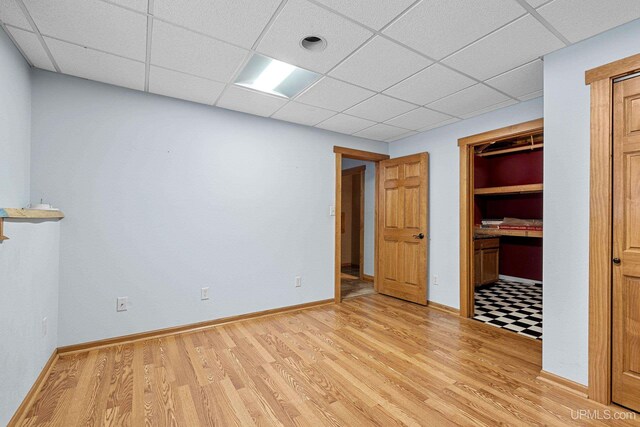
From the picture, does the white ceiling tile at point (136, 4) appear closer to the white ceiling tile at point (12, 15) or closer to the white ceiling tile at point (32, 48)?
the white ceiling tile at point (12, 15)

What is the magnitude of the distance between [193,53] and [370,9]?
1.30 meters

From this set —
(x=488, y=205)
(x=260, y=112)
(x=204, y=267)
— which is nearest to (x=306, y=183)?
(x=260, y=112)

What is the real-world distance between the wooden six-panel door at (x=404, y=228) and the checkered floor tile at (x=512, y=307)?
0.83 m

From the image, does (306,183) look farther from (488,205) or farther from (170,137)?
(488,205)

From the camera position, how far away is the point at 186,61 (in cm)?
224

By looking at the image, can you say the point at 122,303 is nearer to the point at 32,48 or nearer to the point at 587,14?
the point at 32,48

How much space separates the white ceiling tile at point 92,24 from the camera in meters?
1.66

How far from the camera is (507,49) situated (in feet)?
6.80

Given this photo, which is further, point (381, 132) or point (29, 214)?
point (381, 132)

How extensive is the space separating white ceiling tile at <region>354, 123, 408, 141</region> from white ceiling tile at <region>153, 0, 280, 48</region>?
2.25 meters

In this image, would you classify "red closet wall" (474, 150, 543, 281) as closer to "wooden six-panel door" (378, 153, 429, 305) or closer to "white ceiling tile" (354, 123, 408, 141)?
"wooden six-panel door" (378, 153, 429, 305)

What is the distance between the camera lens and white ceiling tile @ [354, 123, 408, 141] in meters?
3.87

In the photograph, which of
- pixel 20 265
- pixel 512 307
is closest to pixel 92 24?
pixel 20 265

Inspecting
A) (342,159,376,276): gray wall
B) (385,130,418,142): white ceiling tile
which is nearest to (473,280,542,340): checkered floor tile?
(342,159,376,276): gray wall
